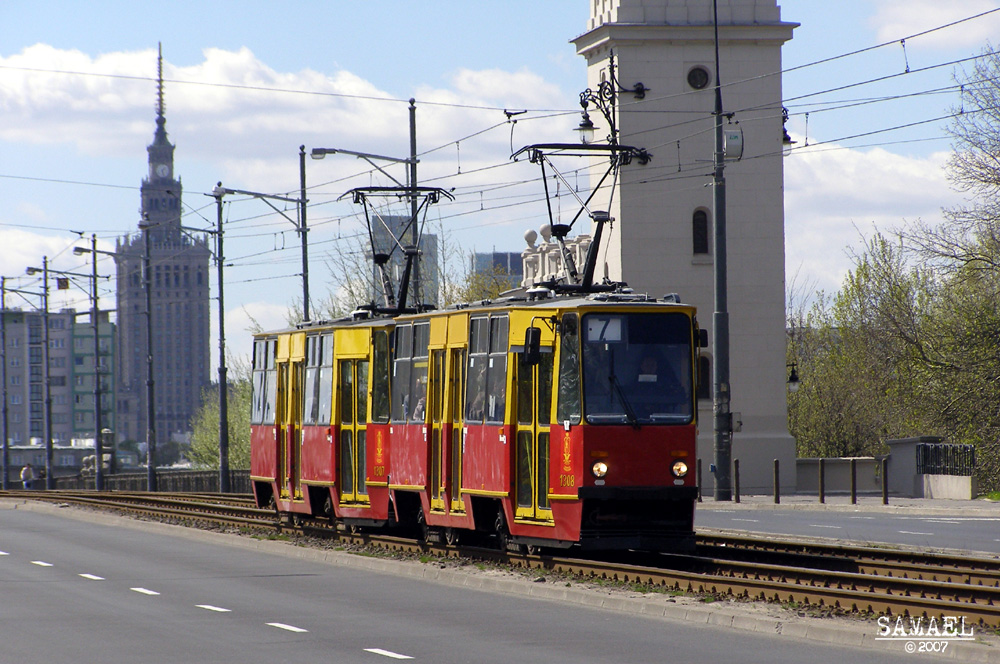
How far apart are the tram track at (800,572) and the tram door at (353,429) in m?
0.75

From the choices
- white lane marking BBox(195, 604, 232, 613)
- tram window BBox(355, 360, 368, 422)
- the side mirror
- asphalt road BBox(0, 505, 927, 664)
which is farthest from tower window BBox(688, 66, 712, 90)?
white lane marking BBox(195, 604, 232, 613)

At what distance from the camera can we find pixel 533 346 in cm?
1752

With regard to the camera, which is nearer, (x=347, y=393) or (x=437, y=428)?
(x=437, y=428)

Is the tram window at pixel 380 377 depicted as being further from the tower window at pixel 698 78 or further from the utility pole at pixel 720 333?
the tower window at pixel 698 78

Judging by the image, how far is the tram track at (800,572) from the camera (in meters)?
13.4

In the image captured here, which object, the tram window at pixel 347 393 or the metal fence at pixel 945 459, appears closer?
the tram window at pixel 347 393

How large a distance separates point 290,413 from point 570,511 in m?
10.3

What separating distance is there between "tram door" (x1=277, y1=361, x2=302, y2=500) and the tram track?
9.13 ft

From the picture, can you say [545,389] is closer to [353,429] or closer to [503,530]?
[503,530]

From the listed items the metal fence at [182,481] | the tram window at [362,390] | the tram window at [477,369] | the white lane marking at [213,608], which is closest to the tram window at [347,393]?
the tram window at [362,390]

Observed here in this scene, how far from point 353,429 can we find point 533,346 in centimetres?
708

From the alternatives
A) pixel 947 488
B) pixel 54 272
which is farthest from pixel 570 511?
pixel 54 272

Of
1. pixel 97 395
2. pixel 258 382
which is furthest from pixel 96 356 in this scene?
pixel 258 382

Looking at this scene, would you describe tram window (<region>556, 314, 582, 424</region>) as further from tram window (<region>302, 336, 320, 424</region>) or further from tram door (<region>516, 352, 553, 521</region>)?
tram window (<region>302, 336, 320, 424</region>)
